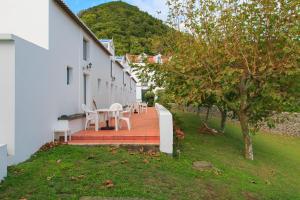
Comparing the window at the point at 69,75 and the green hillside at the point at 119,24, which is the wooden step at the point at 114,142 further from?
the green hillside at the point at 119,24

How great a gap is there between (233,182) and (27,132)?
535 centimetres

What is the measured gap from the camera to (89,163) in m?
8.55

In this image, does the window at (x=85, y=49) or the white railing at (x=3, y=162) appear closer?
the white railing at (x=3, y=162)

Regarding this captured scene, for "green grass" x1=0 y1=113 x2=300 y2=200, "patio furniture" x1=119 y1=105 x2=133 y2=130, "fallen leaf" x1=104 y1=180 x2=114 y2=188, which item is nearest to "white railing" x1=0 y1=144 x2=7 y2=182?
"green grass" x1=0 y1=113 x2=300 y2=200

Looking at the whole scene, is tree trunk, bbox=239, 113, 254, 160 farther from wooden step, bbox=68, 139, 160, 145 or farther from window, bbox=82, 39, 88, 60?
window, bbox=82, 39, 88, 60

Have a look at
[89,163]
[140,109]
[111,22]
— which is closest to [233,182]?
[89,163]

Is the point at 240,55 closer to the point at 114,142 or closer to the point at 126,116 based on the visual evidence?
the point at 114,142

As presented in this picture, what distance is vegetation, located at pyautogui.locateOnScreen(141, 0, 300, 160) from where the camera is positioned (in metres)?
11.3

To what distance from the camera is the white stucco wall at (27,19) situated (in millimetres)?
10242

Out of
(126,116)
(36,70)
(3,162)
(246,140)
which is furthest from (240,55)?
(126,116)

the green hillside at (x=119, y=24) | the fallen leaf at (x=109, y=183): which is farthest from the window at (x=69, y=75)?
the green hillside at (x=119, y=24)

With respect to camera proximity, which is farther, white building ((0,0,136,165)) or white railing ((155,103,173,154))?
white railing ((155,103,173,154))

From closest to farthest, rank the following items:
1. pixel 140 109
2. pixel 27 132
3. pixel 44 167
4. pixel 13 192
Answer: pixel 13 192
pixel 44 167
pixel 27 132
pixel 140 109

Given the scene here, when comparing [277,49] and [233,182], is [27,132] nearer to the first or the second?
[233,182]
